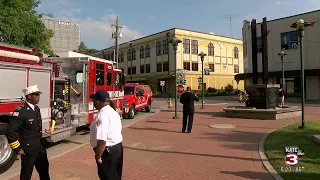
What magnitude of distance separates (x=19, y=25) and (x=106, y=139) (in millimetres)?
15983

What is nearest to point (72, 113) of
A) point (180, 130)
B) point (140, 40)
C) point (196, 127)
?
point (180, 130)

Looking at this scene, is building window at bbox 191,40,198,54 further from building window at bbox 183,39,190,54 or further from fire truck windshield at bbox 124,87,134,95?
fire truck windshield at bbox 124,87,134,95

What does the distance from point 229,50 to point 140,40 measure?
55.4 feet

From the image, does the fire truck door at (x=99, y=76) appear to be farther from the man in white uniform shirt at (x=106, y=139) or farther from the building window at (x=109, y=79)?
the man in white uniform shirt at (x=106, y=139)

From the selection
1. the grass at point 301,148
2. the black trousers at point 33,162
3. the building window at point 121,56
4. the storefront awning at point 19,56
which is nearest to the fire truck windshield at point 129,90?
the grass at point 301,148

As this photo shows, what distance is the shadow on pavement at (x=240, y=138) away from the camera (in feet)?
30.9

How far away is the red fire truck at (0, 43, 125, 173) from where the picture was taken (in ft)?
24.4

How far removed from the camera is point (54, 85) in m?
9.85

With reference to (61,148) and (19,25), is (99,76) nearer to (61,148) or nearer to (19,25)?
(61,148)

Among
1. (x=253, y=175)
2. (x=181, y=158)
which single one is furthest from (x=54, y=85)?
(x=253, y=175)

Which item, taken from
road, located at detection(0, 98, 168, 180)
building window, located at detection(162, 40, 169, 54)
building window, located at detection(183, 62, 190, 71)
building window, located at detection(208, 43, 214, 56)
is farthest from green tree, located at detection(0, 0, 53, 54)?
building window, located at detection(208, 43, 214, 56)

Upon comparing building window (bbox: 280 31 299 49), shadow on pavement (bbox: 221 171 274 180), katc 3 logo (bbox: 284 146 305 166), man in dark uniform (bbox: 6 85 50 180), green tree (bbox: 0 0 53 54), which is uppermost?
building window (bbox: 280 31 299 49)

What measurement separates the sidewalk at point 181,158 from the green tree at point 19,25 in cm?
919

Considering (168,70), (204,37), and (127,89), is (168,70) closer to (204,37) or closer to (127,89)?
(204,37)
